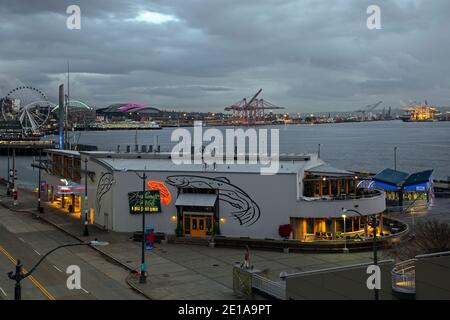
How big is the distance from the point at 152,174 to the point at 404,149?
532ft

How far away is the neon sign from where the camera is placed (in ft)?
138

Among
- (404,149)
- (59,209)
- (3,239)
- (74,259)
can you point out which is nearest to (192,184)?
(74,259)

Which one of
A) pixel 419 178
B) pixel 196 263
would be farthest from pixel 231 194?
pixel 419 178

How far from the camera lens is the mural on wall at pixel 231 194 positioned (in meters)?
40.3

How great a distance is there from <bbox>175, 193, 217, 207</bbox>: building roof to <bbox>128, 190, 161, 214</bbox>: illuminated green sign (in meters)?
1.73

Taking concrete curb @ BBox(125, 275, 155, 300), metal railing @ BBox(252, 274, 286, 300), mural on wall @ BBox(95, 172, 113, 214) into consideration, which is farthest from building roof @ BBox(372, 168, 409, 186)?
concrete curb @ BBox(125, 275, 155, 300)

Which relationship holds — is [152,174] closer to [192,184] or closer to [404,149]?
[192,184]

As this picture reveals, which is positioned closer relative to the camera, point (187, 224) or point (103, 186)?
point (187, 224)

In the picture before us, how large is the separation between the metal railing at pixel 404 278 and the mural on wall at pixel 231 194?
21.8m

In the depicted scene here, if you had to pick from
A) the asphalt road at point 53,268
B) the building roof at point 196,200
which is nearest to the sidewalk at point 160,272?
the asphalt road at point 53,268

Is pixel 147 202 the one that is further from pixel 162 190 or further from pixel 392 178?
pixel 392 178

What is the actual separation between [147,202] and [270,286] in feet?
61.2

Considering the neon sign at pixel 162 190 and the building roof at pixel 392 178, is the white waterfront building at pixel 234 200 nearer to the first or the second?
the neon sign at pixel 162 190

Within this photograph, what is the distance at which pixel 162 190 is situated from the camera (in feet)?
139
